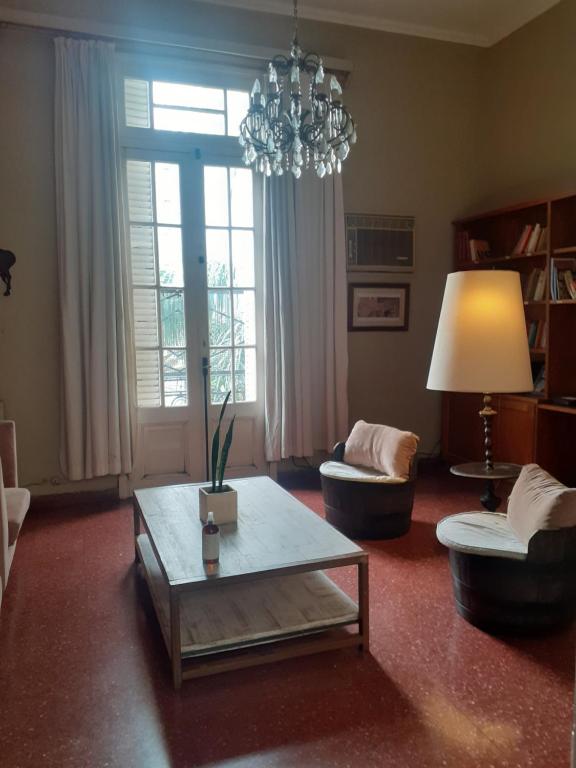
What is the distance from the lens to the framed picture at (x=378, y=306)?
15.7ft

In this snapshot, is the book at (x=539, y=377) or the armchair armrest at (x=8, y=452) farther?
the book at (x=539, y=377)

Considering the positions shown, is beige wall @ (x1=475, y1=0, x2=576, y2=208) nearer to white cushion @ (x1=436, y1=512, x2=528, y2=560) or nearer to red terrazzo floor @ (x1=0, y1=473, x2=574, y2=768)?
white cushion @ (x1=436, y1=512, x2=528, y2=560)

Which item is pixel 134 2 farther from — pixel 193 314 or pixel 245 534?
pixel 245 534

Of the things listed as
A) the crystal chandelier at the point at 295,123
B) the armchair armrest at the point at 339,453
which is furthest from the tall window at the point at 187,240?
the crystal chandelier at the point at 295,123

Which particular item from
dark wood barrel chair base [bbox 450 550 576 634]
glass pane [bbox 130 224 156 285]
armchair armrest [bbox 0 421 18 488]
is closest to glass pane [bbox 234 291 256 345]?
glass pane [bbox 130 224 156 285]

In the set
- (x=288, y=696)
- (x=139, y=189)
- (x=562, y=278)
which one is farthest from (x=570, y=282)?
(x=288, y=696)

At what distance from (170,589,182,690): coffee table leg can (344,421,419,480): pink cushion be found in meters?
1.66

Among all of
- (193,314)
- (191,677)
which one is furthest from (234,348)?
(191,677)

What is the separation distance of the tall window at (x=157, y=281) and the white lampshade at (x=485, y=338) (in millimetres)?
2163

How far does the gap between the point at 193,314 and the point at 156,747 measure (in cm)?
307

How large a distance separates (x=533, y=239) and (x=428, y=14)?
78.7 inches

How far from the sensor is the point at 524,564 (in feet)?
7.15

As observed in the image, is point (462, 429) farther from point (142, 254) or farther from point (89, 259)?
point (89, 259)

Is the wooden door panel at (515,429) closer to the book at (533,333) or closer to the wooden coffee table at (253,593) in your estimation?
the book at (533,333)
